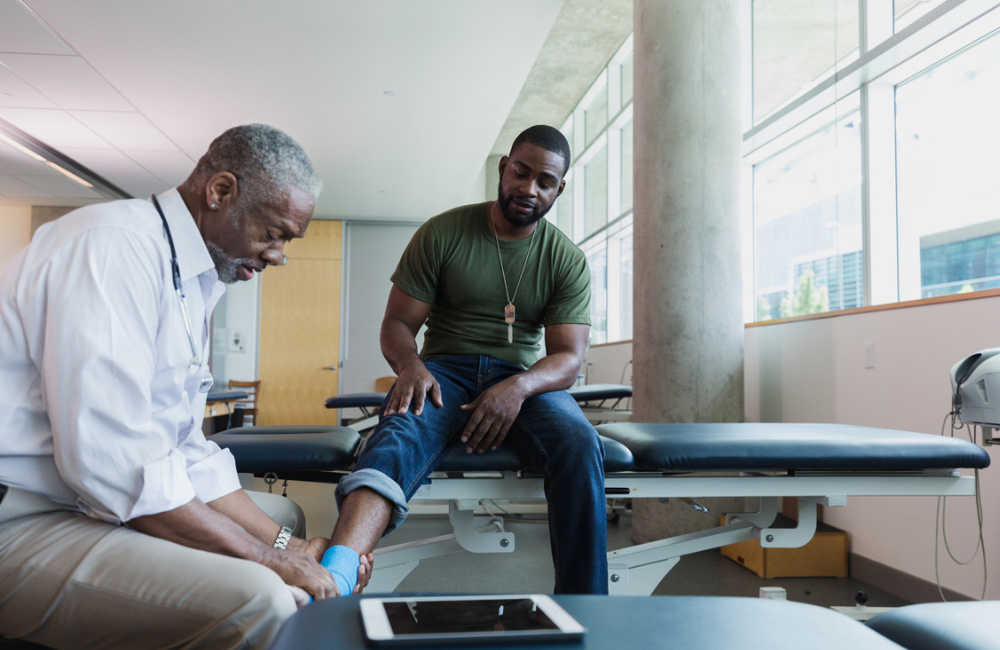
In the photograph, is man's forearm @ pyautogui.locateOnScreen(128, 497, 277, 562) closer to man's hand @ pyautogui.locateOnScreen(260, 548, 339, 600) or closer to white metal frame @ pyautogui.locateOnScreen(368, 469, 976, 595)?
man's hand @ pyautogui.locateOnScreen(260, 548, 339, 600)

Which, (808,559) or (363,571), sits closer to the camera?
(363,571)

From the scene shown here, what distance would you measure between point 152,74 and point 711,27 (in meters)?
3.76

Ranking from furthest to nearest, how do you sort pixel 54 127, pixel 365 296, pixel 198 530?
pixel 365 296 → pixel 54 127 → pixel 198 530

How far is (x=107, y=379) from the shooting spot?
0.89 metres

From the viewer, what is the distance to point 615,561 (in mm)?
1676

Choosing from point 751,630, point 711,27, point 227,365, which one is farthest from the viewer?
point 227,365

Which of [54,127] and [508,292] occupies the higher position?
[54,127]

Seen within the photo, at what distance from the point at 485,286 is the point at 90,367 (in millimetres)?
1115

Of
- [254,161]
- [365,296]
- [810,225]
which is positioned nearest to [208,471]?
[254,161]

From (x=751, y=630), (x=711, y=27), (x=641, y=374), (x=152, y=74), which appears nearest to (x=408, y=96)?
(x=152, y=74)

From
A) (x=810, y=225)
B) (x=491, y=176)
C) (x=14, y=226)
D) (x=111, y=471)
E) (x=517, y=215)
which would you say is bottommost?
(x=111, y=471)

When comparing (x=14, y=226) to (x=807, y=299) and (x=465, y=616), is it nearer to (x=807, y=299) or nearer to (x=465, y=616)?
(x=807, y=299)

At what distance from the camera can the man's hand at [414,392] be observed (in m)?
1.55

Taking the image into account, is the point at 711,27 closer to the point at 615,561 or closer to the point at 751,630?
the point at 615,561
